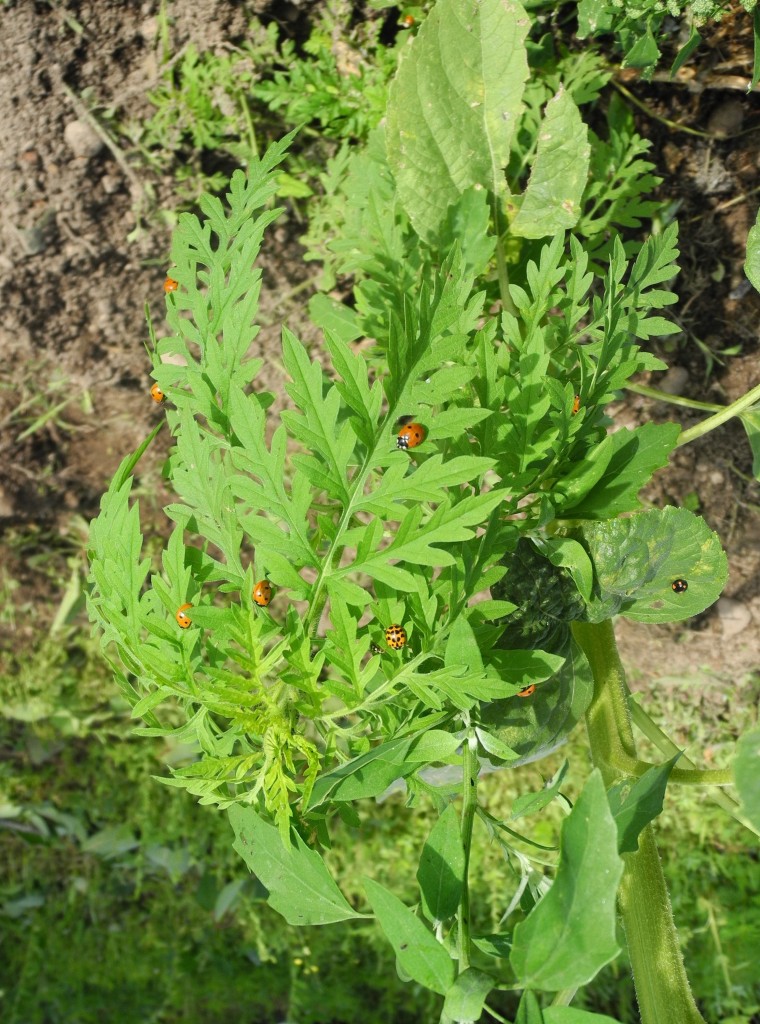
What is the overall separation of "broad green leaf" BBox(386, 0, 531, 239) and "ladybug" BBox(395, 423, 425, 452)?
646 millimetres

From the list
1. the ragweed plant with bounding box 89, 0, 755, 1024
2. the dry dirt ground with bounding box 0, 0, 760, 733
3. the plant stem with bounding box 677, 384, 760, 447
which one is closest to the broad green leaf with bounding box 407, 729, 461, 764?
the ragweed plant with bounding box 89, 0, 755, 1024

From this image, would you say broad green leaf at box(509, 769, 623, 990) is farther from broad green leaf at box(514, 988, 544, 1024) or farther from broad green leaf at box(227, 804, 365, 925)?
broad green leaf at box(227, 804, 365, 925)

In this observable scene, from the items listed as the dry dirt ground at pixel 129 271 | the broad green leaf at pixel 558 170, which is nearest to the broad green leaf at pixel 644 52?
the broad green leaf at pixel 558 170

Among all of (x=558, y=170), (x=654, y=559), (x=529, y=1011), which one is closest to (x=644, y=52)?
(x=558, y=170)

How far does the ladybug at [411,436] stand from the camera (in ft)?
3.81

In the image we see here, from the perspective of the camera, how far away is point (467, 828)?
114 centimetres

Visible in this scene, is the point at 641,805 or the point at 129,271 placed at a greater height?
the point at 129,271

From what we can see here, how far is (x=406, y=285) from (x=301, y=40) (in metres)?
1.07

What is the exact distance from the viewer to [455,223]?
159 centimetres

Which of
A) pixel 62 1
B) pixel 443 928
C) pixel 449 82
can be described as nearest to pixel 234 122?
pixel 62 1

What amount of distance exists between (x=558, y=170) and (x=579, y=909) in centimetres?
130

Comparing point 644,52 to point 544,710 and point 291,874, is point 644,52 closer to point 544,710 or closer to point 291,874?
point 544,710

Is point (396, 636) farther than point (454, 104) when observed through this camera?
No

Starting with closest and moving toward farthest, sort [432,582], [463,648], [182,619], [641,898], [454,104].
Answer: [463,648]
[182,619]
[432,582]
[641,898]
[454,104]
